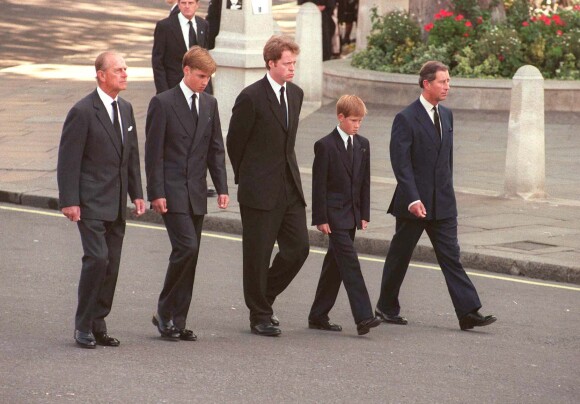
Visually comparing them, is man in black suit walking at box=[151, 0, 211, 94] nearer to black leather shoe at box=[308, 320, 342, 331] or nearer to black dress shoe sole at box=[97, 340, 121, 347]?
black leather shoe at box=[308, 320, 342, 331]

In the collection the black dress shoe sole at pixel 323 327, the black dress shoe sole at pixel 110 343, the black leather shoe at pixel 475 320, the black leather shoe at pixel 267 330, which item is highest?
the black dress shoe sole at pixel 110 343

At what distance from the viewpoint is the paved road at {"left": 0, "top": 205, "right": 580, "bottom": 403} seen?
730 centimetres

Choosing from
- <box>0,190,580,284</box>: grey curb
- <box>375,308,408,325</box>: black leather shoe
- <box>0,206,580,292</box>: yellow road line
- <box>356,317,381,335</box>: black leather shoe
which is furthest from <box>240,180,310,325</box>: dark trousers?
<box>0,190,580,284</box>: grey curb

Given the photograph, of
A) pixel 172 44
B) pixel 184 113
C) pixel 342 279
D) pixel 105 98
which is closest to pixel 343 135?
pixel 342 279

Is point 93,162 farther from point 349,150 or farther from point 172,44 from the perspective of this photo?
point 172,44

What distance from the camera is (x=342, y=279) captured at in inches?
353

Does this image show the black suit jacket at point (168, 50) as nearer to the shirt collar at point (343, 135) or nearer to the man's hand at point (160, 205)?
the shirt collar at point (343, 135)

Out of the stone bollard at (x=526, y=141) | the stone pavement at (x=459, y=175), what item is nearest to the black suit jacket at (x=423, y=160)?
the stone pavement at (x=459, y=175)

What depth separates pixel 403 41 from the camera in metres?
21.7

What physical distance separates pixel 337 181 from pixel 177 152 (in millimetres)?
1020

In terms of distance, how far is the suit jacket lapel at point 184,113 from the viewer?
8.52 meters

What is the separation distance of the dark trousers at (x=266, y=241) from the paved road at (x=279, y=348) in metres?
0.22

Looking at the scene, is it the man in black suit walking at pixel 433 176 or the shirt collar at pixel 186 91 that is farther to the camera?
the man in black suit walking at pixel 433 176

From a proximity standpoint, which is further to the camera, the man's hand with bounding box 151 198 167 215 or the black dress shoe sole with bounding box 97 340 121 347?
the man's hand with bounding box 151 198 167 215
